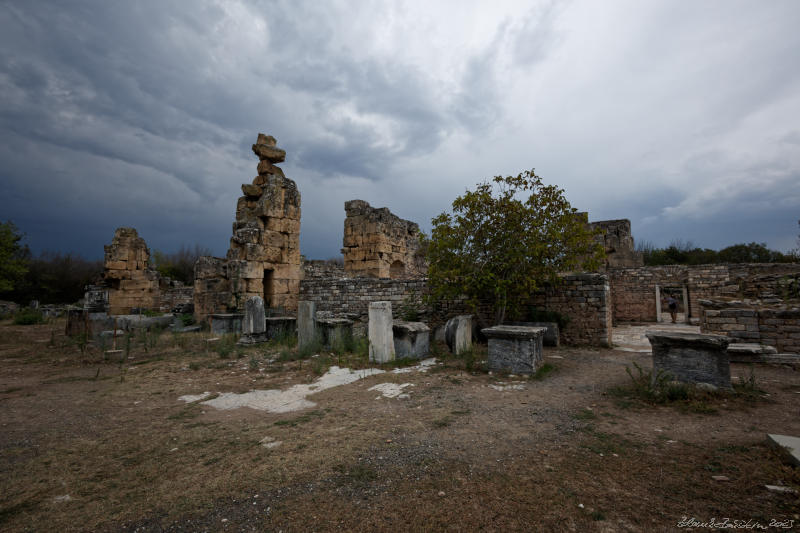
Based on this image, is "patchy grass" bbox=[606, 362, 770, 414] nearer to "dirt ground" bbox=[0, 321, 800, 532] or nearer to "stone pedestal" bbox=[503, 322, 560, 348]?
"dirt ground" bbox=[0, 321, 800, 532]

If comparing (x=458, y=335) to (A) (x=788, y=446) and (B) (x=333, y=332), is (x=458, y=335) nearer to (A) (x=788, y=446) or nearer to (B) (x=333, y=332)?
(B) (x=333, y=332)

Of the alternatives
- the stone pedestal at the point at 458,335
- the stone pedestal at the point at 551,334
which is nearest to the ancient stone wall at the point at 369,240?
the stone pedestal at the point at 458,335

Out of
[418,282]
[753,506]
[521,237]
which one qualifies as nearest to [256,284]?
[418,282]

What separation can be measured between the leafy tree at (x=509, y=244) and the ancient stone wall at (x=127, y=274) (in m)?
13.9

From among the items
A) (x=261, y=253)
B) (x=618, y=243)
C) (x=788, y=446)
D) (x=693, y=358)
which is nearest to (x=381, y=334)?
(x=693, y=358)

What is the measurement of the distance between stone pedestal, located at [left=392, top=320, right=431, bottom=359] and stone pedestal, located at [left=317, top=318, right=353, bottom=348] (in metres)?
1.54

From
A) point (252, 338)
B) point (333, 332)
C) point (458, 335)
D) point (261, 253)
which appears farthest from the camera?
point (261, 253)

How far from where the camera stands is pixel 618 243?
1523cm

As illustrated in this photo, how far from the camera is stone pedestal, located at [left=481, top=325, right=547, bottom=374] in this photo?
5.97 meters

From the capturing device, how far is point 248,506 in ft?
7.75

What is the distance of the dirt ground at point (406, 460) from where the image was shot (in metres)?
2.22

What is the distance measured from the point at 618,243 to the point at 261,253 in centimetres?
1505

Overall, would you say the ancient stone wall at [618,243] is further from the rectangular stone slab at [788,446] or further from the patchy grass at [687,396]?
the rectangular stone slab at [788,446]

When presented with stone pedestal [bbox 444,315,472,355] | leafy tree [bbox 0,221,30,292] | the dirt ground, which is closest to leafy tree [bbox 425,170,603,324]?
stone pedestal [bbox 444,315,472,355]
